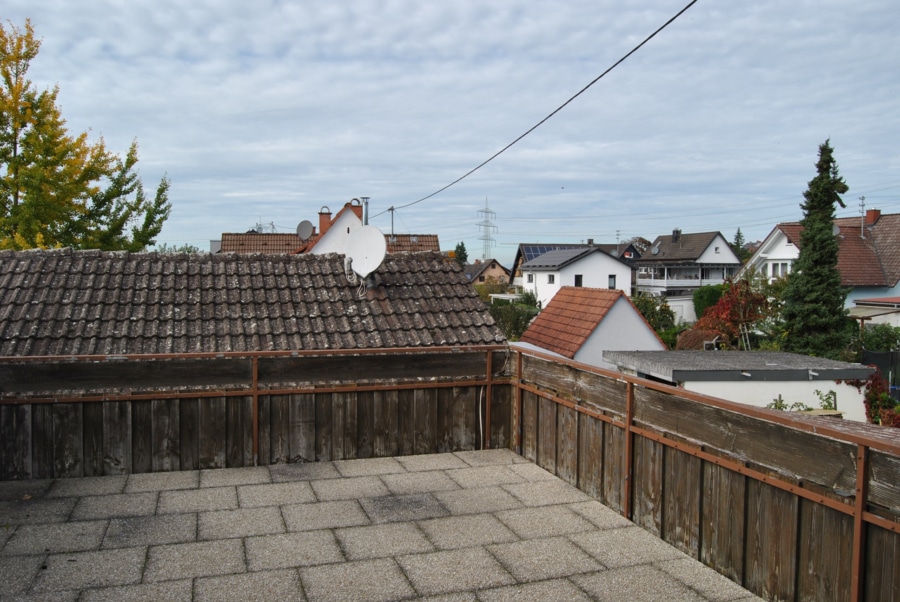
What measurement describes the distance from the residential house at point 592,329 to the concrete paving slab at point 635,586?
12.8 m

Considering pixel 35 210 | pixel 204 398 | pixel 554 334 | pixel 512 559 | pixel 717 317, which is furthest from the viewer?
pixel 717 317

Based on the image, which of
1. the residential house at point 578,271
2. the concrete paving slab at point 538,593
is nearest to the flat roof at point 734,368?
the concrete paving slab at point 538,593

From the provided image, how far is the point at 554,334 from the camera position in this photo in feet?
63.8

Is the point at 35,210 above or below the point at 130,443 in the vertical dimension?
above

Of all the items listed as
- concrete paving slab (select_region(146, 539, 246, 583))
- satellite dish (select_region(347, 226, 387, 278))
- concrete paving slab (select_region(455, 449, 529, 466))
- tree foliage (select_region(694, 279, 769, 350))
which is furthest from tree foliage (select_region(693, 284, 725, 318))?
concrete paving slab (select_region(146, 539, 246, 583))

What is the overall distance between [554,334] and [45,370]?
46.6 ft

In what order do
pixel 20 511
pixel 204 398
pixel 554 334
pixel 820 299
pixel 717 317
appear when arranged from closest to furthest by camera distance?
pixel 20 511
pixel 204 398
pixel 554 334
pixel 820 299
pixel 717 317

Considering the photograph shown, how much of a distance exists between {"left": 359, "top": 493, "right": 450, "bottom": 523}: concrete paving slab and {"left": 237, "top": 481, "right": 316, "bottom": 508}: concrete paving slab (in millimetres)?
602

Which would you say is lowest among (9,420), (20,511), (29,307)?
(20,511)

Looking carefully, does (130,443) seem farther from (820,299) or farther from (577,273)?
(577,273)

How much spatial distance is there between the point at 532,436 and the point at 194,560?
13.3 ft

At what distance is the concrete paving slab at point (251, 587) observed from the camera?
14.4ft

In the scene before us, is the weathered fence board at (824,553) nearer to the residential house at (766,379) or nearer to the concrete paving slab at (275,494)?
the concrete paving slab at (275,494)

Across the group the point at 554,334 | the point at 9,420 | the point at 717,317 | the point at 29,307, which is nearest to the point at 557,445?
the point at 9,420
